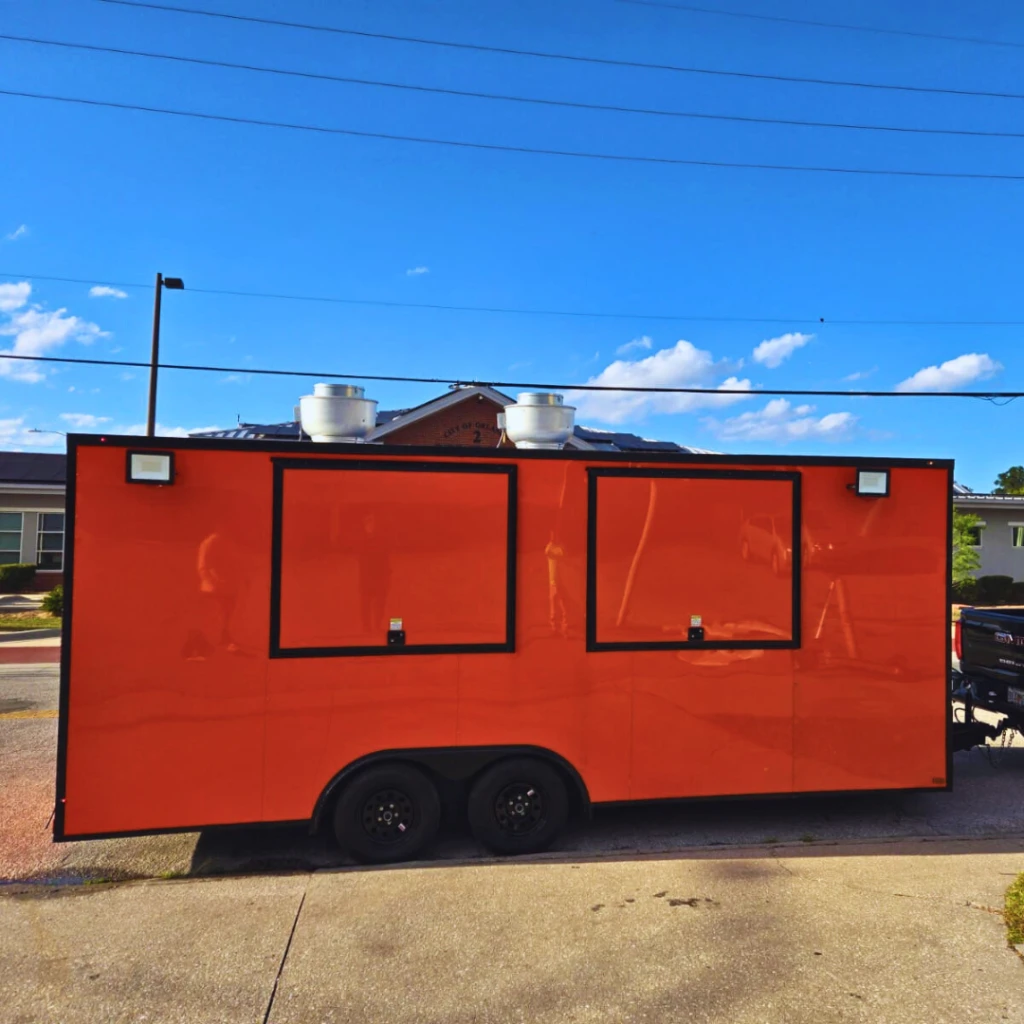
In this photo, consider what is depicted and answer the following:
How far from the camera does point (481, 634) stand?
4.63 m

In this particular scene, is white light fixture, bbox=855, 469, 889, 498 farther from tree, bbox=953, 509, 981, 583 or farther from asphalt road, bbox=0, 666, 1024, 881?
tree, bbox=953, 509, 981, 583

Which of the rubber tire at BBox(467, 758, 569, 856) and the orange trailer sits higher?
the orange trailer

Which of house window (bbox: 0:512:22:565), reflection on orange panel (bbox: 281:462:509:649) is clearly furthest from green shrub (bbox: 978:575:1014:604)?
house window (bbox: 0:512:22:565)

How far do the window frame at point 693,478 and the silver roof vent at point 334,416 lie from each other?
1.62m

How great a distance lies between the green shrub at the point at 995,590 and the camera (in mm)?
24688

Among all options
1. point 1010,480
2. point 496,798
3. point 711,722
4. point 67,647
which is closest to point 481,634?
point 496,798

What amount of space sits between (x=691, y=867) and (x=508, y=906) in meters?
1.29

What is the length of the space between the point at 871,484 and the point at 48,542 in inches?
1073

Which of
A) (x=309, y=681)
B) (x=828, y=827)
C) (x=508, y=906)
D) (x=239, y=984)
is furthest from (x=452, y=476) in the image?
(x=828, y=827)

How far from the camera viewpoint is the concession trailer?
4320 millimetres

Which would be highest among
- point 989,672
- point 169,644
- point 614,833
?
point 169,644

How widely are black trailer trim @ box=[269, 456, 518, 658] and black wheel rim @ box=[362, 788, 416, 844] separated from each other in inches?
38.2

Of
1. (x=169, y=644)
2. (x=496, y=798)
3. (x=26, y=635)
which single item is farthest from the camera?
(x=26, y=635)

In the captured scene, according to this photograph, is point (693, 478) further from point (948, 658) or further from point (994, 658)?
point (994, 658)
